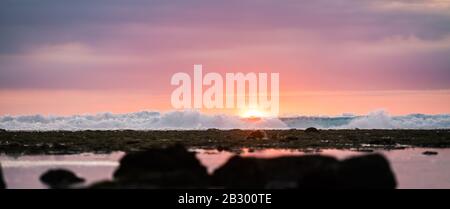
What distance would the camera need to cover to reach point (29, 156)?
8212 centimetres

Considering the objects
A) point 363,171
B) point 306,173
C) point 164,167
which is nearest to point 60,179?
point 164,167

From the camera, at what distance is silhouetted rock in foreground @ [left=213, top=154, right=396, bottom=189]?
42.1 meters

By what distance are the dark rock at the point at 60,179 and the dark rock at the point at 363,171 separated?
19.7 metres

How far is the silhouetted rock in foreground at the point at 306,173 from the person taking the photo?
42.1m

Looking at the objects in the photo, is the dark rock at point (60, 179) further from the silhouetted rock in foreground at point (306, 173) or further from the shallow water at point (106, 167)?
the silhouetted rock in foreground at point (306, 173)

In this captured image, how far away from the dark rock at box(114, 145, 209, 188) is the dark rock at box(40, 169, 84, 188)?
5015mm

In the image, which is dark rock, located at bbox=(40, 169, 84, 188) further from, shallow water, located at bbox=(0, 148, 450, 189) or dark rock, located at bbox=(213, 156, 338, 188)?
dark rock, located at bbox=(213, 156, 338, 188)

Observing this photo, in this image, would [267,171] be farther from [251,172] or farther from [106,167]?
[106,167]

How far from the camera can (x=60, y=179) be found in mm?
50062

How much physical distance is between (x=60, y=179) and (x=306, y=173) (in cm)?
1877

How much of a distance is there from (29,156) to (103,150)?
1230 centimetres

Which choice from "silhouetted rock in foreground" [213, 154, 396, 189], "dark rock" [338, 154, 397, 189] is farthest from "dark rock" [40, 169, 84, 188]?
"dark rock" [338, 154, 397, 189]
